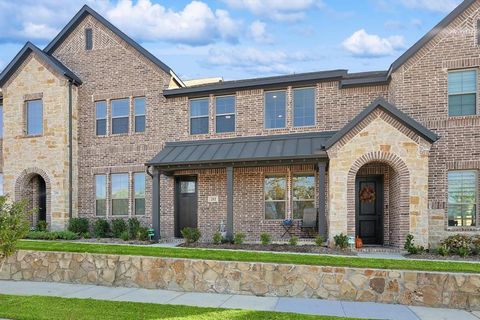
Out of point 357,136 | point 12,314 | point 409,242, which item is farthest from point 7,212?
point 409,242

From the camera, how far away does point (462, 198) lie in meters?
12.0

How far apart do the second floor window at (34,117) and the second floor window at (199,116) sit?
661 centimetres

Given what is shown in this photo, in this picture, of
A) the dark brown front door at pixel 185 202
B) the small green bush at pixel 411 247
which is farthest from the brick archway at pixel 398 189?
the dark brown front door at pixel 185 202

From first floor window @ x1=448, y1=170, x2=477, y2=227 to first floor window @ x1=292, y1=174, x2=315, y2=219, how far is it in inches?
175

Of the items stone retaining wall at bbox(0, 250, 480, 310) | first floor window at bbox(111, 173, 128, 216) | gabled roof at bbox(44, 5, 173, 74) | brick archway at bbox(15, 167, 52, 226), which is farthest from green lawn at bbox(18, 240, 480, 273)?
gabled roof at bbox(44, 5, 173, 74)

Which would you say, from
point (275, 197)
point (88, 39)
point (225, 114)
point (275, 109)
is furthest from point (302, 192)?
point (88, 39)

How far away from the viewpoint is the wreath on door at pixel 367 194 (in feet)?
43.1

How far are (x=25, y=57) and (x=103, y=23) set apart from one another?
12.2 feet

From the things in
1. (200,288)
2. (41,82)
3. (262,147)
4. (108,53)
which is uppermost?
(108,53)

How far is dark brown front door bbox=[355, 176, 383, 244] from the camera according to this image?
13.1 metres

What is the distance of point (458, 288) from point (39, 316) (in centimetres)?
728

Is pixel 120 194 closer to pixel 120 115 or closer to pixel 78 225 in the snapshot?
pixel 78 225

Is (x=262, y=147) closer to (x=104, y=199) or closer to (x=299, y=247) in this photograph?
(x=299, y=247)

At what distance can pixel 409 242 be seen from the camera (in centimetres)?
1070
